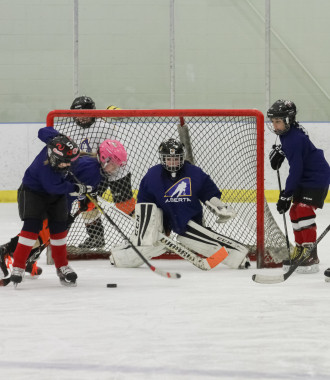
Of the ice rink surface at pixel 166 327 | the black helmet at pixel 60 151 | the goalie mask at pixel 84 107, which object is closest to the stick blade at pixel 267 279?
the ice rink surface at pixel 166 327

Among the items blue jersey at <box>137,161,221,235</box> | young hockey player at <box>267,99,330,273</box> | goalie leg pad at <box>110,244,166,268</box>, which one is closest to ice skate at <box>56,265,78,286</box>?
goalie leg pad at <box>110,244,166,268</box>

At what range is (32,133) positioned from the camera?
7242 millimetres

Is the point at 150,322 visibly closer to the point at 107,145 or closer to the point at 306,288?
the point at 306,288

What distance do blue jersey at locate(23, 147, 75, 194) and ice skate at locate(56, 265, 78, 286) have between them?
0.36m

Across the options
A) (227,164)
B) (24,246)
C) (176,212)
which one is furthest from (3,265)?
(227,164)

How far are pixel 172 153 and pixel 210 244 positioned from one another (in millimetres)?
482

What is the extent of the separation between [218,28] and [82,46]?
131 centimetres

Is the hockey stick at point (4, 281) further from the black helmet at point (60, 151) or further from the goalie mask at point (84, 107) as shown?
the goalie mask at point (84, 107)

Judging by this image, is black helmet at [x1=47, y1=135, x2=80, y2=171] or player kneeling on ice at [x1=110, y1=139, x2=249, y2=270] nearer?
black helmet at [x1=47, y1=135, x2=80, y2=171]

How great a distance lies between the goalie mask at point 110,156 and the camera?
3.81 meters

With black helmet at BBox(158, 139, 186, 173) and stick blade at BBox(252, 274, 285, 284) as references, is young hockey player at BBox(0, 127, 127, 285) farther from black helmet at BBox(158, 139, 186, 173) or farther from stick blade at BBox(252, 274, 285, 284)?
stick blade at BBox(252, 274, 285, 284)

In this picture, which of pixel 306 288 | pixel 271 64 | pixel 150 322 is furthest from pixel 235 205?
pixel 271 64

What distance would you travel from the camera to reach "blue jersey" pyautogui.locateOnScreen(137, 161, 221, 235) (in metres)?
4.05

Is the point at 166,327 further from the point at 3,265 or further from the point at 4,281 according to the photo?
the point at 3,265
